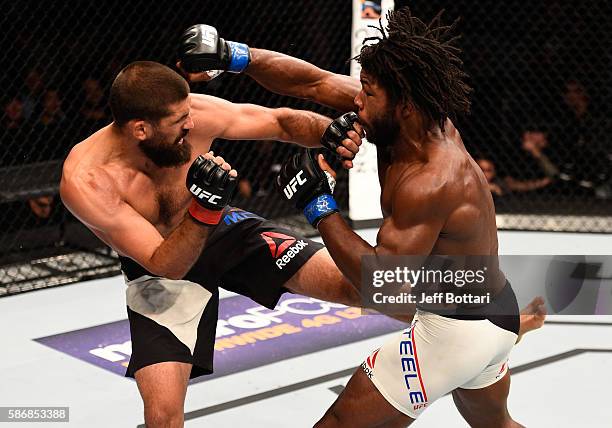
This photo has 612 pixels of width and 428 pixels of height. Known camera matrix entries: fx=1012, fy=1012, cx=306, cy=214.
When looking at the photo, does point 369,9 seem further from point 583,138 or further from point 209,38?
point 209,38

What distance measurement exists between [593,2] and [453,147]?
4793mm

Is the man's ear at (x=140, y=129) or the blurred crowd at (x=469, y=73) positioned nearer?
the man's ear at (x=140, y=129)

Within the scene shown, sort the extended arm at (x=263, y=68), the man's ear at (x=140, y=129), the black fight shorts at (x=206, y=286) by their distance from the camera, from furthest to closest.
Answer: the extended arm at (x=263, y=68), the black fight shorts at (x=206, y=286), the man's ear at (x=140, y=129)

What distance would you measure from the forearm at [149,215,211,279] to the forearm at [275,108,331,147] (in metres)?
0.64

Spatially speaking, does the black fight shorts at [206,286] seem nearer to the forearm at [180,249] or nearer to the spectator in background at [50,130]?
the forearm at [180,249]

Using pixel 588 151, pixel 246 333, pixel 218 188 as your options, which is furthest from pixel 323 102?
pixel 588 151

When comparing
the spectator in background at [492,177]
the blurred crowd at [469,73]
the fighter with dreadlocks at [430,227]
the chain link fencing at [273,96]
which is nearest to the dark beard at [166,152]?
the fighter with dreadlocks at [430,227]

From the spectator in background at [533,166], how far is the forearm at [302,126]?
12.7 feet

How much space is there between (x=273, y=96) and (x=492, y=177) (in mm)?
1652

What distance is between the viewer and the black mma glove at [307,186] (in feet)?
9.30

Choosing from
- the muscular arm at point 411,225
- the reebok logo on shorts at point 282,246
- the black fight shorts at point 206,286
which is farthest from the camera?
the reebok logo on shorts at point 282,246

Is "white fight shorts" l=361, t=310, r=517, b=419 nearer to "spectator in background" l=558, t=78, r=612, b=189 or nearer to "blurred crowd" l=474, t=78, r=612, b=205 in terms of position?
"blurred crowd" l=474, t=78, r=612, b=205

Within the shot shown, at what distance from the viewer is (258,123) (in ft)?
11.5

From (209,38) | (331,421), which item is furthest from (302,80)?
(331,421)
